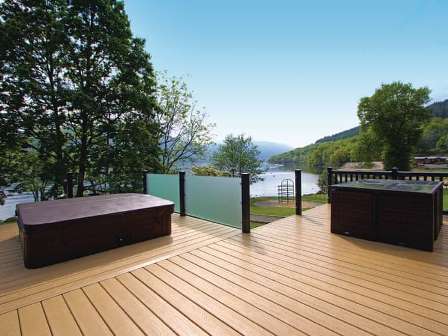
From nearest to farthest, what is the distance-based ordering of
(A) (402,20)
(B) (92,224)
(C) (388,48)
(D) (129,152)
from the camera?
(B) (92,224) < (D) (129,152) < (A) (402,20) < (C) (388,48)

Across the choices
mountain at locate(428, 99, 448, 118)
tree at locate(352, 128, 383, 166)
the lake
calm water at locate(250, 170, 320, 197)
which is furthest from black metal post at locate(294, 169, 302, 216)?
mountain at locate(428, 99, 448, 118)

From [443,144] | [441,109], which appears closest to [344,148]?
[443,144]

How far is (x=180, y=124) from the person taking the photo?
12.6 m

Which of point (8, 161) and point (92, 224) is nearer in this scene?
point (92, 224)

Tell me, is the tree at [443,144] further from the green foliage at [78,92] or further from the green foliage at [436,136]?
the green foliage at [78,92]

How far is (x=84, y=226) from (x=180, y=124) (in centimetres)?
1037

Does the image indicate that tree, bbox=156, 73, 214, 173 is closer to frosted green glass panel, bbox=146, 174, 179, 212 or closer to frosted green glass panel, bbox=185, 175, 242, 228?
frosted green glass panel, bbox=146, 174, 179, 212

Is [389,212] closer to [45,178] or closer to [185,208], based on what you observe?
[185,208]

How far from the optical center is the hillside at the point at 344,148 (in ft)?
109

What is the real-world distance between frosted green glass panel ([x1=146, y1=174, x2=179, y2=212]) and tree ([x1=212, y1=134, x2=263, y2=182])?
19.3 m

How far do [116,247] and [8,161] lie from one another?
570 cm

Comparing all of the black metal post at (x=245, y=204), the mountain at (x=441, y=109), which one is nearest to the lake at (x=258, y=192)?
the black metal post at (x=245, y=204)

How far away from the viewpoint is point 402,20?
8.02 m

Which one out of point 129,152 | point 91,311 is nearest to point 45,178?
point 129,152
